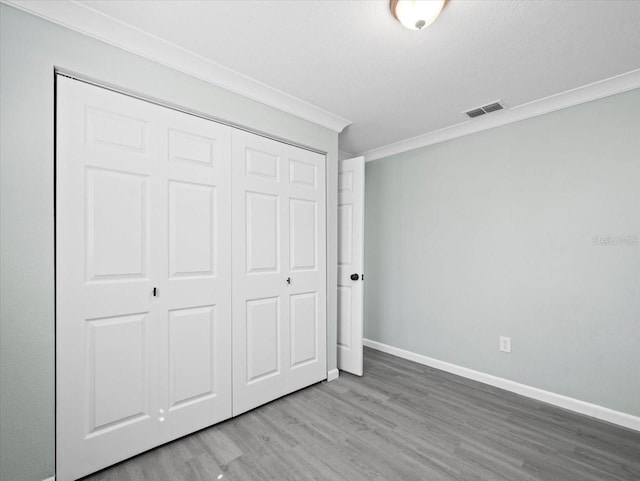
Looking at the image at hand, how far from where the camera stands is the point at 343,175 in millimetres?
3240

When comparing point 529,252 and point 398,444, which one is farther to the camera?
point 529,252

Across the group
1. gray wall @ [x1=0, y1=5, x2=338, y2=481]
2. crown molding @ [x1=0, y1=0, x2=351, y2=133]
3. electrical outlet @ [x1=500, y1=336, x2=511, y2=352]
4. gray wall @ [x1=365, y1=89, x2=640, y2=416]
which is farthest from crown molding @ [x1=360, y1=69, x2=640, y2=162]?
gray wall @ [x1=0, y1=5, x2=338, y2=481]

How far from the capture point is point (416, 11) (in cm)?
151

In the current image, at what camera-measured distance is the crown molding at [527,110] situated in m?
2.22

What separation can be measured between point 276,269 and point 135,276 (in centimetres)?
104

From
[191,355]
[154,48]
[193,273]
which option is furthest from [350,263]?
[154,48]

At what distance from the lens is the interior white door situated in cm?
307

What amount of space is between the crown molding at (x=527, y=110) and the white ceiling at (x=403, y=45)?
0.10 meters

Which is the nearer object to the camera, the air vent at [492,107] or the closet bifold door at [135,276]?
the closet bifold door at [135,276]

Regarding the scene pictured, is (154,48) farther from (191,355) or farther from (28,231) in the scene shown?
(191,355)

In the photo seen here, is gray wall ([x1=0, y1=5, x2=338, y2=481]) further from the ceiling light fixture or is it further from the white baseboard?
the white baseboard

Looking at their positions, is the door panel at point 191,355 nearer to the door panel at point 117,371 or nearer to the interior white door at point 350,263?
the door panel at point 117,371

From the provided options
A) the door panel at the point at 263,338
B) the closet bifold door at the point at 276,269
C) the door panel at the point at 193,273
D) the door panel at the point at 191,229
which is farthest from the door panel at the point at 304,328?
the door panel at the point at 191,229

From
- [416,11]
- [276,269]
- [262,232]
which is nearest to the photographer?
[416,11]
